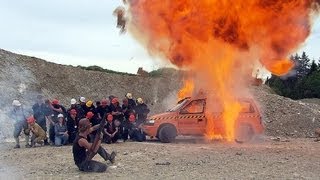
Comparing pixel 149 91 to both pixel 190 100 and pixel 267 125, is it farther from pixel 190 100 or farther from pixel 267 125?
pixel 190 100

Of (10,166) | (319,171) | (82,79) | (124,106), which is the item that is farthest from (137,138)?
(82,79)

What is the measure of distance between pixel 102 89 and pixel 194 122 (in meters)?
23.3

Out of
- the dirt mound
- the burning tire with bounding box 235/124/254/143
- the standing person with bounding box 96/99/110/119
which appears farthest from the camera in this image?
the dirt mound

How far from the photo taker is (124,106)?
1869cm

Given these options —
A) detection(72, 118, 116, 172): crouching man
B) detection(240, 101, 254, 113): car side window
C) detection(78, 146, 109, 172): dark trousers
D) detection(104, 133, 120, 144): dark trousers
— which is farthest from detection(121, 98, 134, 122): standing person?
detection(78, 146, 109, 172): dark trousers

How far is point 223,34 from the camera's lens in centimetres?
1864

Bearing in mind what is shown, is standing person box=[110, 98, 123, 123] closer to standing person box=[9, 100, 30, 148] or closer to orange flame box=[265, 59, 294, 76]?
standing person box=[9, 100, 30, 148]

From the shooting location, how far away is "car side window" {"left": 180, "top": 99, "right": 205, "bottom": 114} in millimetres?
19016

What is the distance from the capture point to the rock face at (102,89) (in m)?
28.8

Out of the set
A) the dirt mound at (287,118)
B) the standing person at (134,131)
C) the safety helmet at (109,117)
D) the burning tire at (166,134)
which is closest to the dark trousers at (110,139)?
the safety helmet at (109,117)

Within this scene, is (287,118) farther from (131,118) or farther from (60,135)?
(60,135)

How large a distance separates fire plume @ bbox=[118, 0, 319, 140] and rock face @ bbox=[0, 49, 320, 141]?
317 inches

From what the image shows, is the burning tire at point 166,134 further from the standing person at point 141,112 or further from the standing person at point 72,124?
the standing person at point 72,124

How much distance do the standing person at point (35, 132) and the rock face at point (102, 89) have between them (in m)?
10.2
